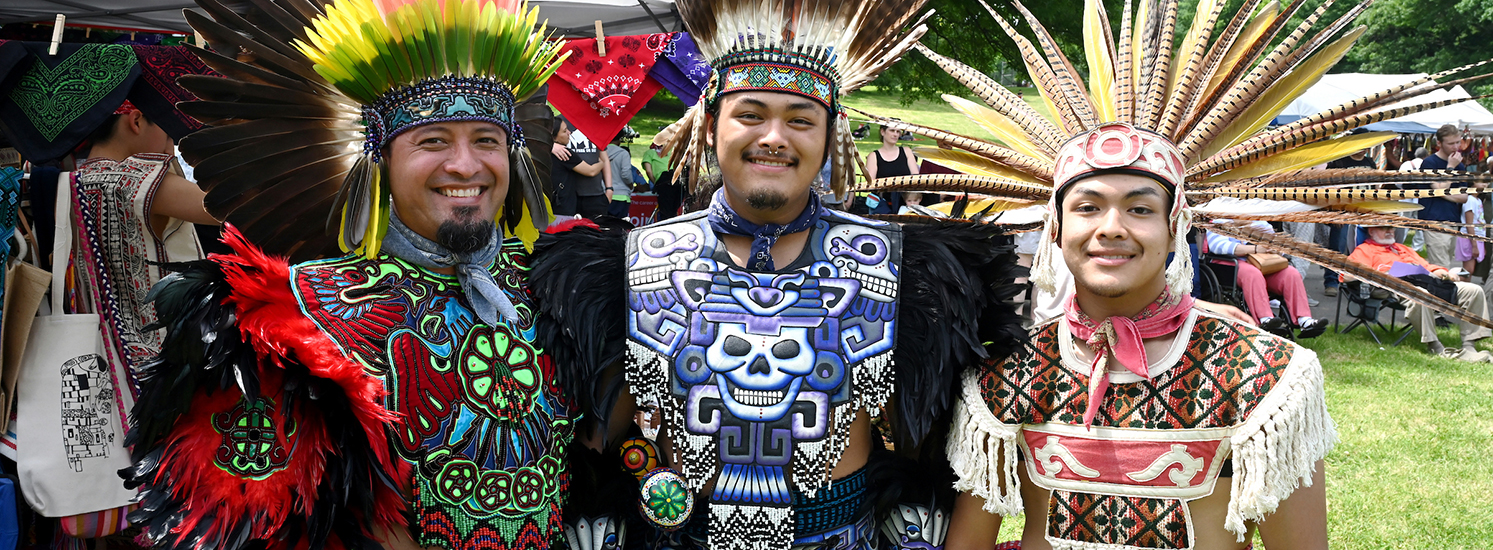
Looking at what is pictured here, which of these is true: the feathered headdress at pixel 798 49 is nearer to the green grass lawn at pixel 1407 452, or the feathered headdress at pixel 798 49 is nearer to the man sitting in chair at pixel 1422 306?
the green grass lawn at pixel 1407 452

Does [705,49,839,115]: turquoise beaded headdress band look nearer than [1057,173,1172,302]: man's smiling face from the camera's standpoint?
No

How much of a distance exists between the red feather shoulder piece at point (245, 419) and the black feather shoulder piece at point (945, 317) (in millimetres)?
1244

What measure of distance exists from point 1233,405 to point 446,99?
198 cm

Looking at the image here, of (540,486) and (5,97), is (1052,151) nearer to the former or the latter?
(540,486)

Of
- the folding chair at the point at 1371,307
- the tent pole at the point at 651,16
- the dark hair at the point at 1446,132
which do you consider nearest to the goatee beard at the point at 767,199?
the tent pole at the point at 651,16

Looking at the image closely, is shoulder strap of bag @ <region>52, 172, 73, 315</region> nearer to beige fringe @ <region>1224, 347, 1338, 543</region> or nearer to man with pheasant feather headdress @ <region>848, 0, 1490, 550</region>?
man with pheasant feather headdress @ <region>848, 0, 1490, 550</region>

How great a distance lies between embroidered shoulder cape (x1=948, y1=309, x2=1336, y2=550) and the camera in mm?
2277

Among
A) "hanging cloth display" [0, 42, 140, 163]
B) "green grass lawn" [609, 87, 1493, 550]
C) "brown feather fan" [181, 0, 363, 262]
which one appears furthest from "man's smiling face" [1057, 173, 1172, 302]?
"hanging cloth display" [0, 42, 140, 163]

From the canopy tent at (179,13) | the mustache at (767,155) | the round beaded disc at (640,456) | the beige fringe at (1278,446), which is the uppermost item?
the canopy tent at (179,13)

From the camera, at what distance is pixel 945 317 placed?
2.60 m

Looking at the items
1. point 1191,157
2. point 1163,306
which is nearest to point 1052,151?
point 1191,157

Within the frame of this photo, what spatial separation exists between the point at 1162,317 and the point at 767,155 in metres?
1.03

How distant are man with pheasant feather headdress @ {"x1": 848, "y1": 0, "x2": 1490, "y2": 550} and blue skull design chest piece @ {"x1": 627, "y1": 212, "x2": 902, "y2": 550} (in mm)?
322

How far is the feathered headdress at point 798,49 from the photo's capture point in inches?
104
